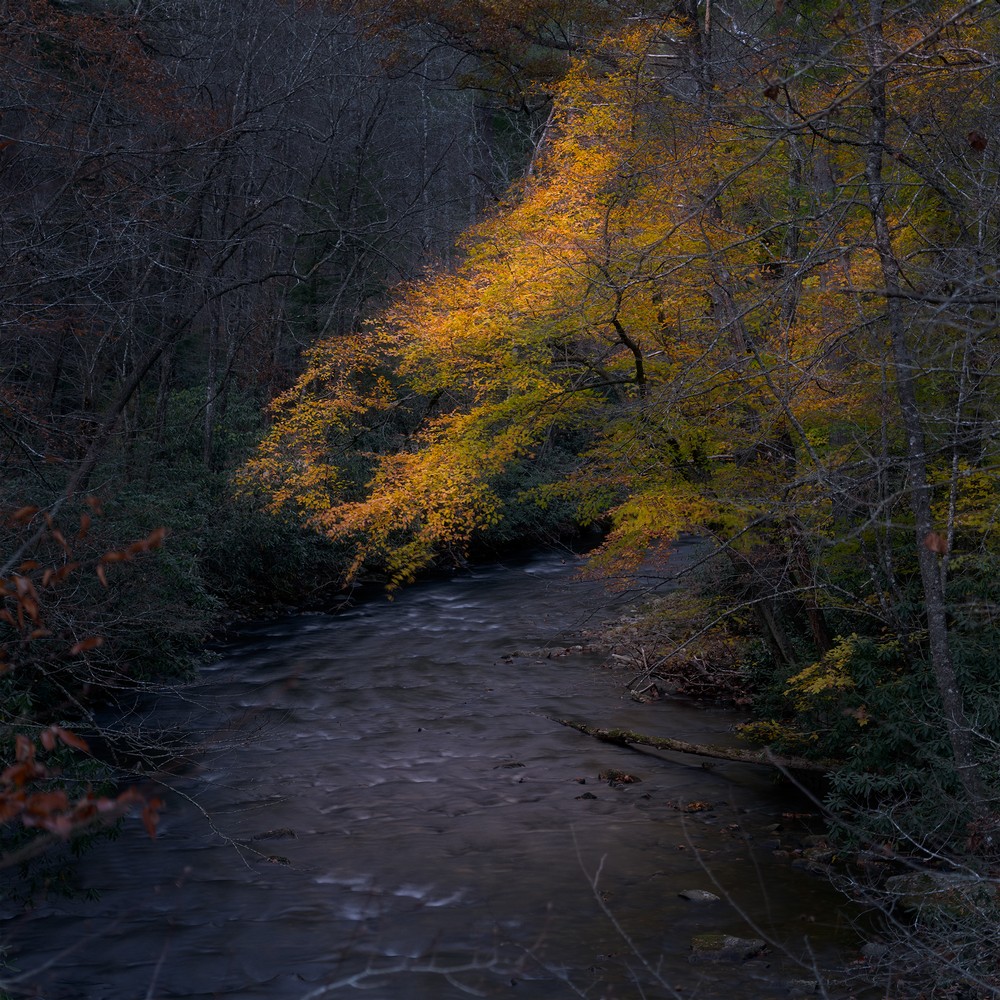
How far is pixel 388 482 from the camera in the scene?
44.9 feet

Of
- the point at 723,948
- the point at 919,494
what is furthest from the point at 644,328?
the point at 723,948

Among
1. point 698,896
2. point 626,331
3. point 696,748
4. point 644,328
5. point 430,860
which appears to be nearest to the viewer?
point 698,896

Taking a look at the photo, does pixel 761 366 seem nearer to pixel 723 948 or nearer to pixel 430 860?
pixel 723 948

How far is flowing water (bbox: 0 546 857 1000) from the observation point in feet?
23.8

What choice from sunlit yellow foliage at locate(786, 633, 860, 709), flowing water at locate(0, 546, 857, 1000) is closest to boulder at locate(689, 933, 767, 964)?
flowing water at locate(0, 546, 857, 1000)

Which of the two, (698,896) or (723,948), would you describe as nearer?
(723,948)

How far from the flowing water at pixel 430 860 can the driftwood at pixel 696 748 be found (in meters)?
0.20

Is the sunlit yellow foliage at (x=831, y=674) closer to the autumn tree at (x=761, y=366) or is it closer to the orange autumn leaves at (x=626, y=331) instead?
the autumn tree at (x=761, y=366)

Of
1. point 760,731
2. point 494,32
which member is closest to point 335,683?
point 760,731

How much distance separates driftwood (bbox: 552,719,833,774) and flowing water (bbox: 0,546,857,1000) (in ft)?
0.66

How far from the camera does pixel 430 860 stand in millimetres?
9336

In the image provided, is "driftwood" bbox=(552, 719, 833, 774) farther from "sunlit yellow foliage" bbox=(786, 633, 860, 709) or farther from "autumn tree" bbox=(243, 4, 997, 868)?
"sunlit yellow foliage" bbox=(786, 633, 860, 709)

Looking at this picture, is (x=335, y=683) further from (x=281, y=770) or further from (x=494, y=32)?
(x=494, y=32)

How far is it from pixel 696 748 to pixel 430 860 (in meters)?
3.82
